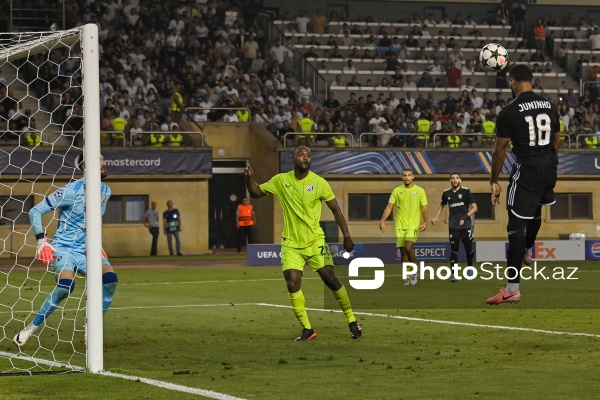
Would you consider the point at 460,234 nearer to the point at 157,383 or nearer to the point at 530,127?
the point at 530,127

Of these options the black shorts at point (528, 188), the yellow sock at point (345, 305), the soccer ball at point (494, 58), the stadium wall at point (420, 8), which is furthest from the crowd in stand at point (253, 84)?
the black shorts at point (528, 188)

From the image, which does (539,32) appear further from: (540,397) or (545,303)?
(540,397)

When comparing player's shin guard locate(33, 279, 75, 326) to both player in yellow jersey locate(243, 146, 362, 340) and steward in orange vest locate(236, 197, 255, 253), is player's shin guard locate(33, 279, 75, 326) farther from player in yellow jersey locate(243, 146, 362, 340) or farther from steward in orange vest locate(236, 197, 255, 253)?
steward in orange vest locate(236, 197, 255, 253)

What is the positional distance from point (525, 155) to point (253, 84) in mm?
31984

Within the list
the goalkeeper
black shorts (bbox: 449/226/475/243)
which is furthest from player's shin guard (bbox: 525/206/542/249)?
black shorts (bbox: 449/226/475/243)

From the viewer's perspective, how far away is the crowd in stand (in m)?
40.3

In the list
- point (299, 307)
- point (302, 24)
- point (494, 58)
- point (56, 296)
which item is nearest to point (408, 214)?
→ point (494, 58)

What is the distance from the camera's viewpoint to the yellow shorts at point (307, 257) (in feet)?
44.2

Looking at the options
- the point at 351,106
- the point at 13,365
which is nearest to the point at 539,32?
the point at 351,106

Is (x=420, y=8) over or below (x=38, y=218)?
over

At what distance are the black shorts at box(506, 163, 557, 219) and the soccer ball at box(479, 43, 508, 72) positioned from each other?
2284 mm

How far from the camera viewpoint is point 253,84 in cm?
4309

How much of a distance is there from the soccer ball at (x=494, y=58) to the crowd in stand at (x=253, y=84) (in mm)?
25088

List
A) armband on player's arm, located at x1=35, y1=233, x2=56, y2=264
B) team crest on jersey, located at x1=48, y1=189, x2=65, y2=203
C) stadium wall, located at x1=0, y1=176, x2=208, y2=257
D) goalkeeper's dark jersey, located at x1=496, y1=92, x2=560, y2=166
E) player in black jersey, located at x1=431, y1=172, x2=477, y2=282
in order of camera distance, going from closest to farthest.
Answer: armband on player's arm, located at x1=35, y1=233, x2=56, y2=264
goalkeeper's dark jersey, located at x1=496, y1=92, x2=560, y2=166
team crest on jersey, located at x1=48, y1=189, x2=65, y2=203
player in black jersey, located at x1=431, y1=172, x2=477, y2=282
stadium wall, located at x1=0, y1=176, x2=208, y2=257
